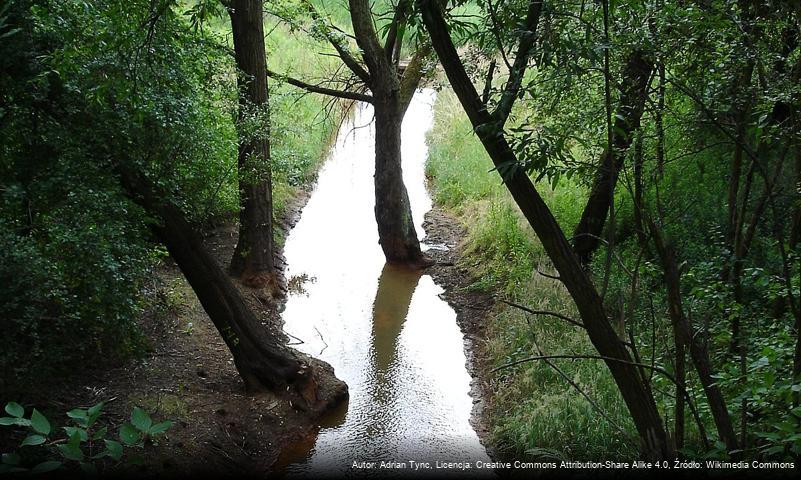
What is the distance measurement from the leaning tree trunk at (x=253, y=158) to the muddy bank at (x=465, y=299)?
9.43 feet

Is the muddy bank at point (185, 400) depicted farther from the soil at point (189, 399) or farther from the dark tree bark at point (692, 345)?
the dark tree bark at point (692, 345)

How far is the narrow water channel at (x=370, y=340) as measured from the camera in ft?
22.4

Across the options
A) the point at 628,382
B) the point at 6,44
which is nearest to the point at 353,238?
the point at 6,44

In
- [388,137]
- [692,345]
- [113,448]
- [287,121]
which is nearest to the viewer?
[113,448]

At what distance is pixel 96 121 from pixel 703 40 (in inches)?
175

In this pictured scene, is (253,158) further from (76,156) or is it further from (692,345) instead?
(692,345)

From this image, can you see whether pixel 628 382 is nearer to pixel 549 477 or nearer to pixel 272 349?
pixel 549 477

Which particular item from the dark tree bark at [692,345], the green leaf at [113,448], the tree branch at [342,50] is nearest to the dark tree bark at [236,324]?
the green leaf at [113,448]

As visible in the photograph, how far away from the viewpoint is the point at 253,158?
909cm

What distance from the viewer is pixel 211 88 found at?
7406 millimetres

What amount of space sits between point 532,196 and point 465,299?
22.5 feet

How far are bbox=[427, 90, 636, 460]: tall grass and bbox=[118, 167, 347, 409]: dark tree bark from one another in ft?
6.48

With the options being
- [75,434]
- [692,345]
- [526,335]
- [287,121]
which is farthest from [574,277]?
[287,121]

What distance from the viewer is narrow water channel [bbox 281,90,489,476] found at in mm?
6836
